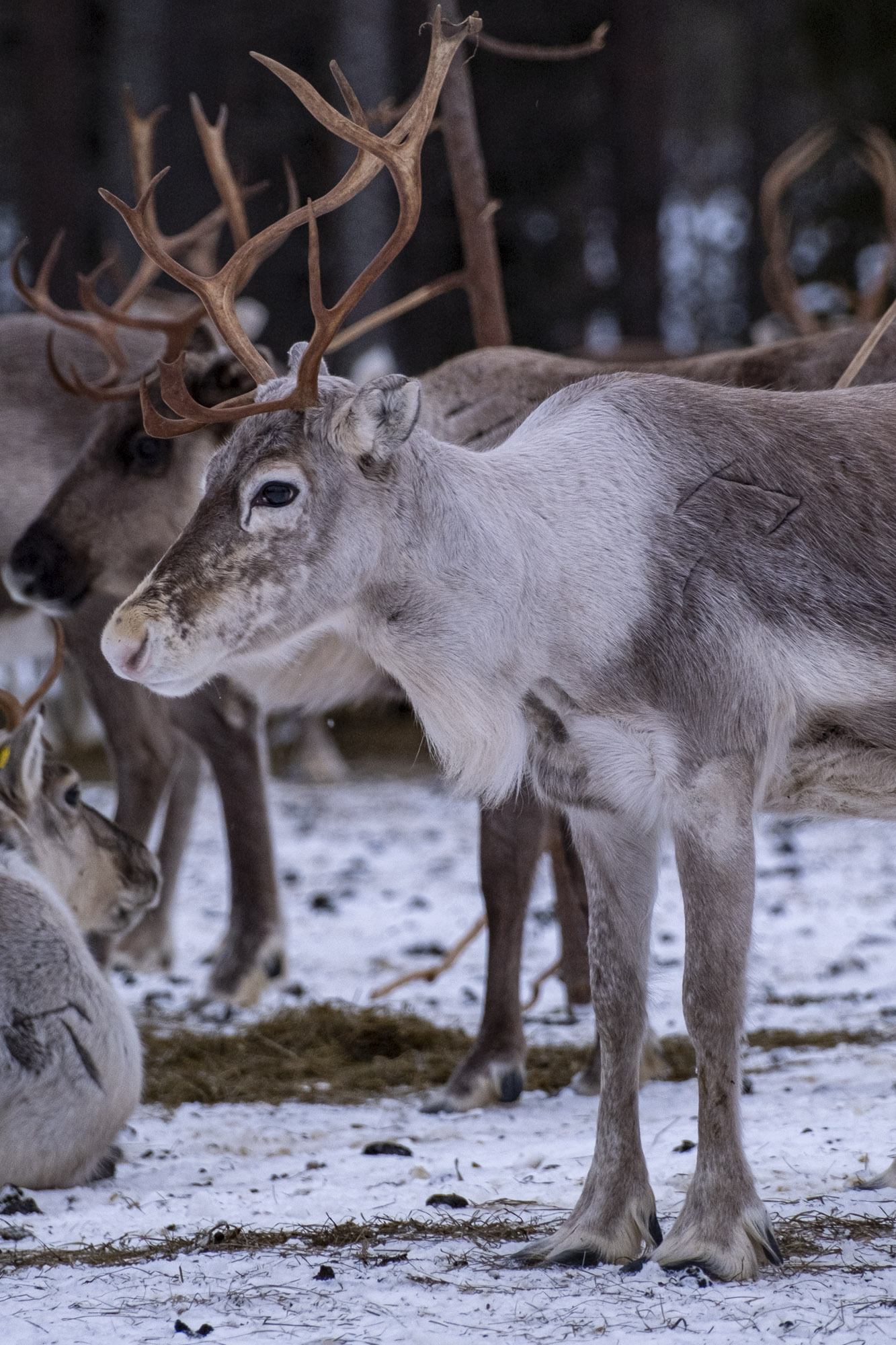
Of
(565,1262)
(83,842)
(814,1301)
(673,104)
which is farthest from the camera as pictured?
(673,104)

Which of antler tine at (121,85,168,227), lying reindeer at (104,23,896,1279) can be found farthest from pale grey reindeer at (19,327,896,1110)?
lying reindeer at (104,23,896,1279)

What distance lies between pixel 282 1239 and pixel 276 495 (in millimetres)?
1260

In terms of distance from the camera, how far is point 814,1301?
230 centimetres

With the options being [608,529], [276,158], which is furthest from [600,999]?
[276,158]

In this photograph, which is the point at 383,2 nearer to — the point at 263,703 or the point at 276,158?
the point at 276,158

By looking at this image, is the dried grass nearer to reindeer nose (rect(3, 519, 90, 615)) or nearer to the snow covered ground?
the snow covered ground

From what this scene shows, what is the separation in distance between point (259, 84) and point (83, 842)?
11866mm

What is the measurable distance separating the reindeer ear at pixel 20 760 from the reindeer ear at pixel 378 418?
4.64 ft

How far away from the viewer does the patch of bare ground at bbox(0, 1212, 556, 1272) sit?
104 inches

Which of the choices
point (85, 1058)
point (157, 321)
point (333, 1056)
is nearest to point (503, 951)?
point (333, 1056)

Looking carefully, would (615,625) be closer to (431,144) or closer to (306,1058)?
(306,1058)

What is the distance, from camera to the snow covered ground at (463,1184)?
2.31 m

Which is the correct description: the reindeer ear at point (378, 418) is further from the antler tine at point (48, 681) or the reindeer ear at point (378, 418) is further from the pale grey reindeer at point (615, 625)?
the antler tine at point (48, 681)

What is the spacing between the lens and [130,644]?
2.59m
